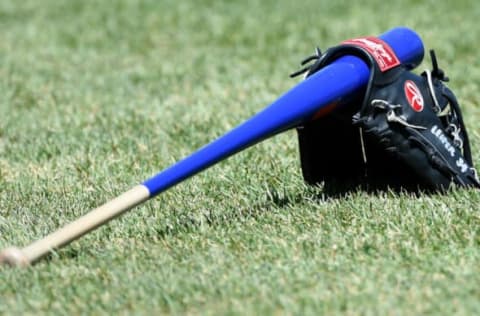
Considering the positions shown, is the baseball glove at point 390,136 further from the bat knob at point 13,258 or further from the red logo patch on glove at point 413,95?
the bat knob at point 13,258

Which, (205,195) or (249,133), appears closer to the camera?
(249,133)

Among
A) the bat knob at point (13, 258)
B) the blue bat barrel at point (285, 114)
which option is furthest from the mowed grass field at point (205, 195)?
the blue bat barrel at point (285, 114)

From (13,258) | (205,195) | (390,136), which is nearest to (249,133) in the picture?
(390,136)

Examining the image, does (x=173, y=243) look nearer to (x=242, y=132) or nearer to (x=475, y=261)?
(x=242, y=132)

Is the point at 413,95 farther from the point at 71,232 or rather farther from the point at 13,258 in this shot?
the point at 13,258

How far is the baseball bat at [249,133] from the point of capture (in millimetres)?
3412

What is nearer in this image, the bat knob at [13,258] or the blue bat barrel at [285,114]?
the bat knob at [13,258]

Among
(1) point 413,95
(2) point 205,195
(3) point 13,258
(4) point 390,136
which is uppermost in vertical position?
(1) point 413,95

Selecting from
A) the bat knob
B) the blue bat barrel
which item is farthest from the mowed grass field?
the blue bat barrel

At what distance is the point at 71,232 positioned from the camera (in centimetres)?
341

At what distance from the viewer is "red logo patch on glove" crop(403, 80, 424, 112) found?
383 centimetres

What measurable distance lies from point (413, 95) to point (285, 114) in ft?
1.60

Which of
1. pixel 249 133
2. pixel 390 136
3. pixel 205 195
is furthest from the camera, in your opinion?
pixel 205 195

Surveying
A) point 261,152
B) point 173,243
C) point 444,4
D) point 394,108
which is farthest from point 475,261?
point 444,4
